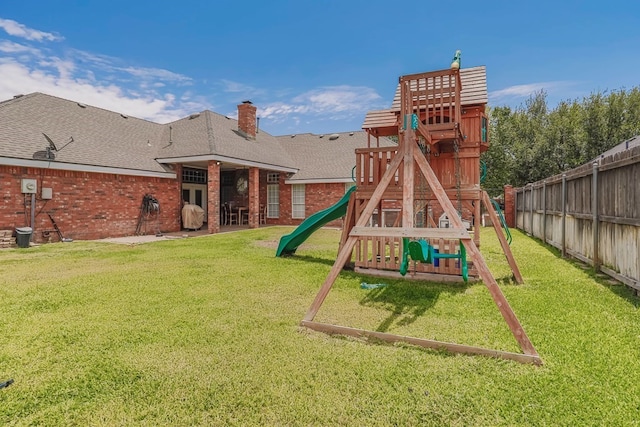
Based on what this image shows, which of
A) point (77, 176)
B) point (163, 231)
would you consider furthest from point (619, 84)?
point (77, 176)

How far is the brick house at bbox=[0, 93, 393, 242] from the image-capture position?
11.4m

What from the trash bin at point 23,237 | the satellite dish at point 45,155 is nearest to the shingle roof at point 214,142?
the satellite dish at point 45,155

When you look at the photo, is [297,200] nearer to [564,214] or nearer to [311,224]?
[311,224]

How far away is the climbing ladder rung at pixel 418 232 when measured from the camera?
395 cm

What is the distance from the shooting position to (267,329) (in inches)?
163

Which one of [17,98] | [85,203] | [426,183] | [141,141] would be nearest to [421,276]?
[426,183]

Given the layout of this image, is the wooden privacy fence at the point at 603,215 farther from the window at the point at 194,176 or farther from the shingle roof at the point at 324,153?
the window at the point at 194,176

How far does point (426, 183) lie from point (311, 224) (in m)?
3.19

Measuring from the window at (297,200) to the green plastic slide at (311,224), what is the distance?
9.93 meters

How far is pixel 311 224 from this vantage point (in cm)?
894

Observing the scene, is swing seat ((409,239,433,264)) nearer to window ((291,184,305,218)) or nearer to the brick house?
the brick house

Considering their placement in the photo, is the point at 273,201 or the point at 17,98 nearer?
the point at 17,98

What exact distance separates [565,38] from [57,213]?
22661mm

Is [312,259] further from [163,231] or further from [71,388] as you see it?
[163,231]
